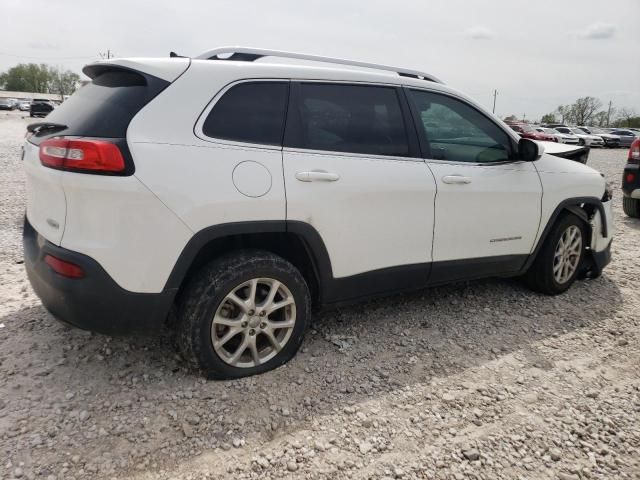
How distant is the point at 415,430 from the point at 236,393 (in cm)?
97

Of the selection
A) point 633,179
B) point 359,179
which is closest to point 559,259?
point 359,179

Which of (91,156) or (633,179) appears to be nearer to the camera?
(91,156)

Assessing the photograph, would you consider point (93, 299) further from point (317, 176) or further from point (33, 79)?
point (33, 79)

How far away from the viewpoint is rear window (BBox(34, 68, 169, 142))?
238 centimetres

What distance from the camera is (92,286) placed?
2.37 metres

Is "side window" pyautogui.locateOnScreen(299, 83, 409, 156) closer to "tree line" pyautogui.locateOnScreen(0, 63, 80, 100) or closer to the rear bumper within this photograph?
A: the rear bumper

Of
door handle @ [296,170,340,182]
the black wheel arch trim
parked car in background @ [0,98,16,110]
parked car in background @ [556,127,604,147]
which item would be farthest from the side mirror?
parked car in background @ [0,98,16,110]

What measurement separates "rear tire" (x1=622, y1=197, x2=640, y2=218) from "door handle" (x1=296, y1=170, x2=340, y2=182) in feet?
21.7

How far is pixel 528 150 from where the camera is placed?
12.2 feet

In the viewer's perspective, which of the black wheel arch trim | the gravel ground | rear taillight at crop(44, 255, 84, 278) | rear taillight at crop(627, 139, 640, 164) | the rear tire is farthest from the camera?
the rear tire

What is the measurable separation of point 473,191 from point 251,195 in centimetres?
169

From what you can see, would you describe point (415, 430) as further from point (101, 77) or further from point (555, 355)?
point (101, 77)

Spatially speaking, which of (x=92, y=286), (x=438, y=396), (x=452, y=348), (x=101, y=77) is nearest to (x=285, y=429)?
(x=438, y=396)

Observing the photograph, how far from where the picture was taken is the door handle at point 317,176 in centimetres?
276
